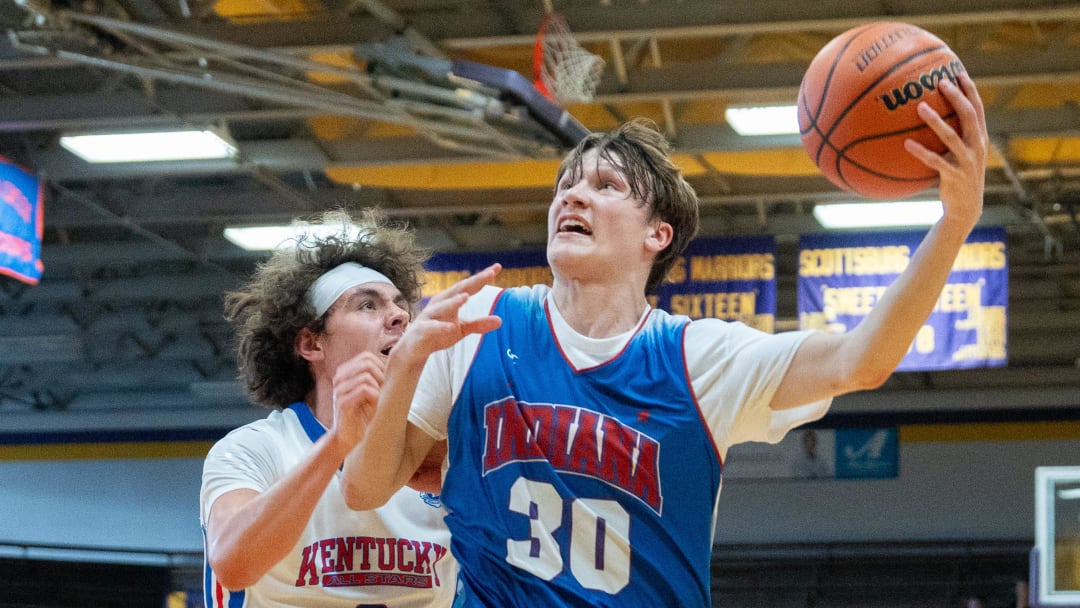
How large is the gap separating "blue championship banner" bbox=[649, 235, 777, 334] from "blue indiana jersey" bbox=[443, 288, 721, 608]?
311 inches

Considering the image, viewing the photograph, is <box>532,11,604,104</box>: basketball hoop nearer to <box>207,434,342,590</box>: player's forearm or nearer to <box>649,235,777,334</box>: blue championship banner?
<box>649,235,777,334</box>: blue championship banner

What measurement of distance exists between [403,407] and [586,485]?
0.40m

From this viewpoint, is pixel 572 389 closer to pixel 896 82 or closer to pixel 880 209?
pixel 896 82

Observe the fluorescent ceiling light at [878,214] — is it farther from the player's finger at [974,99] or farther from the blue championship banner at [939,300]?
the player's finger at [974,99]

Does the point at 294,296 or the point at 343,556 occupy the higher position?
the point at 294,296

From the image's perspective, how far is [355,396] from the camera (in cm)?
273

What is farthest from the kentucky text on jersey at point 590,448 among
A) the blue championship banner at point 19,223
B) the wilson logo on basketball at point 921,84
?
the blue championship banner at point 19,223

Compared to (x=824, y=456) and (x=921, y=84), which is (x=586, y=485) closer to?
(x=921, y=84)

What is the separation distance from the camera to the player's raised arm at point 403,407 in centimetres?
261

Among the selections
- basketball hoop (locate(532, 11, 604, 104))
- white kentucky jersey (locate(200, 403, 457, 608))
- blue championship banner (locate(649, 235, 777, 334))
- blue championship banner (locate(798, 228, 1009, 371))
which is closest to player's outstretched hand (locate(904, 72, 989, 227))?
white kentucky jersey (locate(200, 403, 457, 608))

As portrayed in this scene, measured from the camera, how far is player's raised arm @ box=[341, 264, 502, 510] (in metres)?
2.61

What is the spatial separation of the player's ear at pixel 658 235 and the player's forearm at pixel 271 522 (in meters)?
0.82

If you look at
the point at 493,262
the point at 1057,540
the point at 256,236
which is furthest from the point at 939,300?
the point at 256,236

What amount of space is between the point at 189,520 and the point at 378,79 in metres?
12.5
